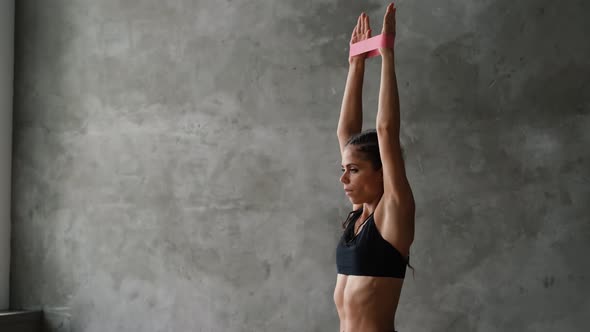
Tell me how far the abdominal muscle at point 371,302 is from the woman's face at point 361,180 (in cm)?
30

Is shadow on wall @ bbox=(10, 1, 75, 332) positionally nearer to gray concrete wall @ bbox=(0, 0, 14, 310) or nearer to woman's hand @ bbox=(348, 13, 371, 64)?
gray concrete wall @ bbox=(0, 0, 14, 310)

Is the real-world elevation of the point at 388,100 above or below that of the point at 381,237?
above

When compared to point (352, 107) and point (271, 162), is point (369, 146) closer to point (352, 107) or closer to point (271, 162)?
point (352, 107)

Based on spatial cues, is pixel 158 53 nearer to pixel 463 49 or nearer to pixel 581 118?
pixel 463 49

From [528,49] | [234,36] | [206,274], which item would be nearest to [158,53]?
[234,36]

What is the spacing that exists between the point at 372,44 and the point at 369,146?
1.21ft

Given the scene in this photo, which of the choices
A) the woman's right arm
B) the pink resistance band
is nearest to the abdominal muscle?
the woman's right arm

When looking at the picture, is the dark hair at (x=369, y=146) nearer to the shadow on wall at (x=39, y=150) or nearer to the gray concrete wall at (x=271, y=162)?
the gray concrete wall at (x=271, y=162)

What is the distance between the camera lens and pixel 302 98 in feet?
13.7

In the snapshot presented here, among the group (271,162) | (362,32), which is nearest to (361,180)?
(362,32)

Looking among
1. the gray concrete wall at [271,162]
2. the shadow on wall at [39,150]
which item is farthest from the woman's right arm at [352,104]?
the shadow on wall at [39,150]

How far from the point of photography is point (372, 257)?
2.45 m

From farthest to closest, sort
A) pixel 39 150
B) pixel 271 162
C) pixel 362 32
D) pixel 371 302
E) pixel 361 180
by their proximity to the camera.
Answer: pixel 39 150 → pixel 271 162 → pixel 362 32 → pixel 361 180 → pixel 371 302

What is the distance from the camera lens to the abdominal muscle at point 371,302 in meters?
2.44
